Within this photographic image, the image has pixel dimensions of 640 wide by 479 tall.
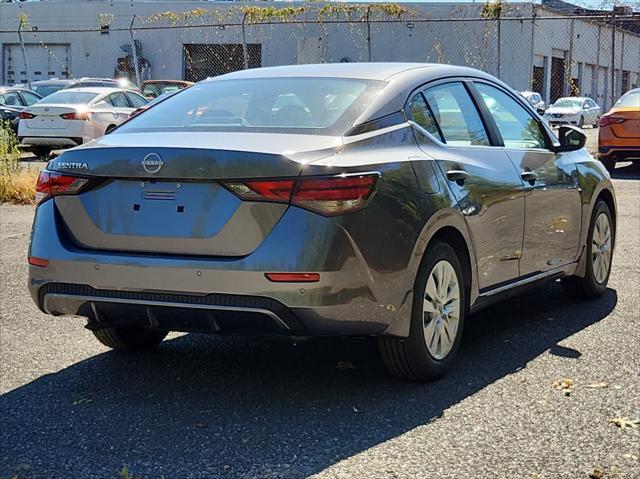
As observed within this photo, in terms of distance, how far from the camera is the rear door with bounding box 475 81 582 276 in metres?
5.88

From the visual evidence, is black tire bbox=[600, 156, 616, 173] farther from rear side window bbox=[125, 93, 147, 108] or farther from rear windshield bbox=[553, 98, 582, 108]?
rear windshield bbox=[553, 98, 582, 108]

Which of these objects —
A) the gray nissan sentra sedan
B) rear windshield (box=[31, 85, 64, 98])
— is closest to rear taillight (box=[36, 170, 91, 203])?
the gray nissan sentra sedan

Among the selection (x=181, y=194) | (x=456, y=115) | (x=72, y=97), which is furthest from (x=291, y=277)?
(x=72, y=97)

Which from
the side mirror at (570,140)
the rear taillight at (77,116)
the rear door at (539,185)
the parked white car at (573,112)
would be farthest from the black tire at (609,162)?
the parked white car at (573,112)

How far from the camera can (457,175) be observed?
16.7 feet

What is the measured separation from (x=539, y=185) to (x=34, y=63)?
4059 cm

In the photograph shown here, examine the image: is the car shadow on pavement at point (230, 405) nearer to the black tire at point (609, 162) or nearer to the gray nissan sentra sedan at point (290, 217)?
the gray nissan sentra sedan at point (290, 217)

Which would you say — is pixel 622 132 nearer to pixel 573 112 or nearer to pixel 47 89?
pixel 47 89

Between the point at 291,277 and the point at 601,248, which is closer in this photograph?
the point at 291,277

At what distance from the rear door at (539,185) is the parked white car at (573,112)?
1247 inches

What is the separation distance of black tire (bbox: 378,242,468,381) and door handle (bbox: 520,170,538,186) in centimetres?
109

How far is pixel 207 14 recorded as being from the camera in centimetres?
3697

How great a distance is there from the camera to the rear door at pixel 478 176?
5.13 m

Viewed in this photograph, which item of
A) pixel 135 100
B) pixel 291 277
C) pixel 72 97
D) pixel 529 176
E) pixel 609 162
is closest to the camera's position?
pixel 291 277
